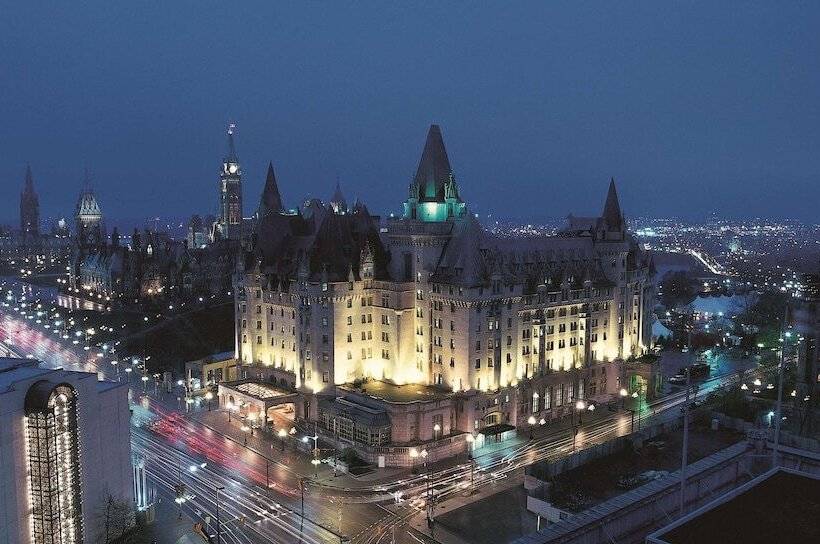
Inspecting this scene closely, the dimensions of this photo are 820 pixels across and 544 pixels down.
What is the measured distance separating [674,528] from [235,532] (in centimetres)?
4024

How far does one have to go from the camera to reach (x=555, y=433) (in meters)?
85.5

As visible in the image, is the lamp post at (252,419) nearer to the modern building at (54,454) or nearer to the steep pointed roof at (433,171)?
the modern building at (54,454)

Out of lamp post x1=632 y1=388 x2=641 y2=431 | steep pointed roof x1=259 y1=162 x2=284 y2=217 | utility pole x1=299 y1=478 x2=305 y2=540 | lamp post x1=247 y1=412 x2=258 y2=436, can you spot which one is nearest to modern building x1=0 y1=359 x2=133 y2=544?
→ utility pole x1=299 y1=478 x2=305 y2=540

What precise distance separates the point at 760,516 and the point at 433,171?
6870 centimetres

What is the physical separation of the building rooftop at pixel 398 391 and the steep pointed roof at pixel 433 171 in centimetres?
2365

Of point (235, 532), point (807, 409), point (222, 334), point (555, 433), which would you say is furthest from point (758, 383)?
point (222, 334)

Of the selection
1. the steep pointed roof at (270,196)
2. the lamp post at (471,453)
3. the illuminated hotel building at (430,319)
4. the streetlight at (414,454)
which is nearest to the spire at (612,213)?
the illuminated hotel building at (430,319)

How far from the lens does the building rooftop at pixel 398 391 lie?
269ft

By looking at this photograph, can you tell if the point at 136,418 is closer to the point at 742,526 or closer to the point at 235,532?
the point at 235,532

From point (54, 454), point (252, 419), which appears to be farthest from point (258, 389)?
point (54, 454)

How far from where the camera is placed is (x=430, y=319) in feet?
292

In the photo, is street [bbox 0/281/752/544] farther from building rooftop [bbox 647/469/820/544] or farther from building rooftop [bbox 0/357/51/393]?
building rooftop [bbox 647/469/820/544]

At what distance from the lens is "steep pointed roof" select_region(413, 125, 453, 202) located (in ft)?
305

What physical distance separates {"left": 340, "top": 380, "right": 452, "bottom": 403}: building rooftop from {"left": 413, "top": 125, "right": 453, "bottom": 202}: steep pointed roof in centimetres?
2365
